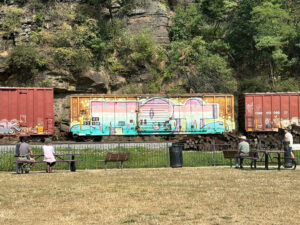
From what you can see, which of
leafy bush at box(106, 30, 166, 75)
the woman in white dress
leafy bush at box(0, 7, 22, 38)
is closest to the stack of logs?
the woman in white dress

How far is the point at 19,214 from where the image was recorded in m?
8.53

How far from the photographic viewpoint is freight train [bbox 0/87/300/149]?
29.1 metres

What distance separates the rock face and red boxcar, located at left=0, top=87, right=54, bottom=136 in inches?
91.0

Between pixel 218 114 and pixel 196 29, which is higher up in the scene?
pixel 196 29

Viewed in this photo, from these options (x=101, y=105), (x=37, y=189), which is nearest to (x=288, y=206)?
(x=37, y=189)

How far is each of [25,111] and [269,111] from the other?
17.2m

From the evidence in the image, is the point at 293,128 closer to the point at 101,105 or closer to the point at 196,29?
the point at 101,105

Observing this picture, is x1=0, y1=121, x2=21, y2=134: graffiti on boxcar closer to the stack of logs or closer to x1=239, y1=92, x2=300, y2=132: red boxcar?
the stack of logs

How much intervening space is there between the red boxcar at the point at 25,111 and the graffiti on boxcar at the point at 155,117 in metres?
2.93

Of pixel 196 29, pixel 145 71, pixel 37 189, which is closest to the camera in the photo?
pixel 37 189

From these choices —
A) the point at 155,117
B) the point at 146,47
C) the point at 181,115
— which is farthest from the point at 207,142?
the point at 146,47

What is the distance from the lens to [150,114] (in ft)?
98.6

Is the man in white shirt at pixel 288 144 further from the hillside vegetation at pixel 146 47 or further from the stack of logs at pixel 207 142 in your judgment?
the hillside vegetation at pixel 146 47

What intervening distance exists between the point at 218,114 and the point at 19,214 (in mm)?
23210
